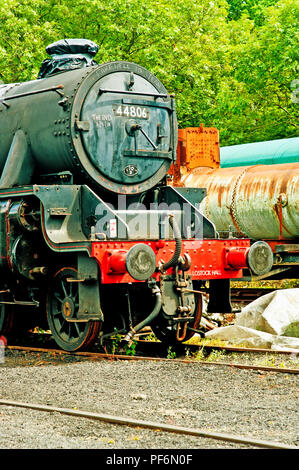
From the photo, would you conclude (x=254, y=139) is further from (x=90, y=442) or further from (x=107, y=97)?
(x=90, y=442)

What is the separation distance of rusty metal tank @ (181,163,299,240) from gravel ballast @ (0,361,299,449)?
5.58 metres

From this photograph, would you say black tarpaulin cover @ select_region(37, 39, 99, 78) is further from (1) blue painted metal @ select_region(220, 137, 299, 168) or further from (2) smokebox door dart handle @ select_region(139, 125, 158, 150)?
(1) blue painted metal @ select_region(220, 137, 299, 168)

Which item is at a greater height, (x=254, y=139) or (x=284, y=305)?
(x=254, y=139)

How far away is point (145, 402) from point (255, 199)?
26.3ft

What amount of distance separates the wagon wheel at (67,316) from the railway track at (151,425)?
2.37 metres

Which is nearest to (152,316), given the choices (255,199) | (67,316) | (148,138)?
(67,316)

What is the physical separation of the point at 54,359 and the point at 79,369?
0.83m

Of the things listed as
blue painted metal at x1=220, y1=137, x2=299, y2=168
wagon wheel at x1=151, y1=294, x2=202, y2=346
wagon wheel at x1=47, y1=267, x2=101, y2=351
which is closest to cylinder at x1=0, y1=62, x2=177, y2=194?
wagon wheel at x1=47, y1=267, x2=101, y2=351

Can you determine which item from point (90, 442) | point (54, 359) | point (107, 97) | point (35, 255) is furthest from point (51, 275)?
point (90, 442)

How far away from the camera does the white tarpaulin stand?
9.26m

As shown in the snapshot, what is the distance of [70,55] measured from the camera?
10.0m

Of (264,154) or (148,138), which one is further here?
(264,154)

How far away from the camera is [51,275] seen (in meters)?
9.20

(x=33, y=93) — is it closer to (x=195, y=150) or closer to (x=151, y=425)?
(x=151, y=425)
